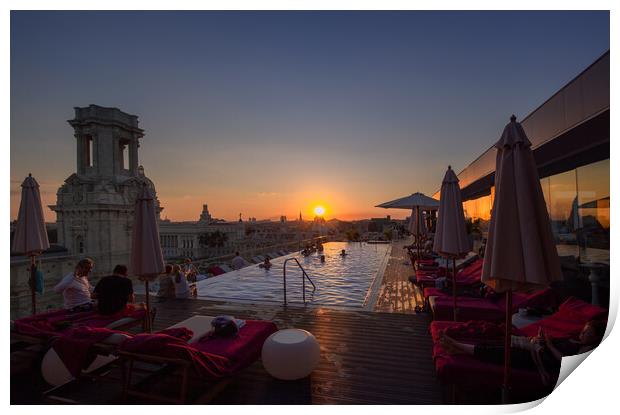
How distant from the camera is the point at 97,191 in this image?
3406 cm

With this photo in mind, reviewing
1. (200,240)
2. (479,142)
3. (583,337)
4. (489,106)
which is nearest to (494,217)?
(583,337)

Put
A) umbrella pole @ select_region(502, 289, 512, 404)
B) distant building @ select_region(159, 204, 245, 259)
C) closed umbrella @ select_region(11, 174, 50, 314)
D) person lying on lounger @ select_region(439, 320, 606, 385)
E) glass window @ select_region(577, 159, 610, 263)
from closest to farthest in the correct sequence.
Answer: umbrella pole @ select_region(502, 289, 512, 404)
person lying on lounger @ select_region(439, 320, 606, 385)
closed umbrella @ select_region(11, 174, 50, 314)
glass window @ select_region(577, 159, 610, 263)
distant building @ select_region(159, 204, 245, 259)

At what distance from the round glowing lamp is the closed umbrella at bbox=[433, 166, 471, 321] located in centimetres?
255

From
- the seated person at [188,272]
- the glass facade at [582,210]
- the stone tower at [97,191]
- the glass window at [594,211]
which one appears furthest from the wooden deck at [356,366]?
the stone tower at [97,191]

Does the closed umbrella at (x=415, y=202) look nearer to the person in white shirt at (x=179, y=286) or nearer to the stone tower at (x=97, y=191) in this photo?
the person in white shirt at (x=179, y=286)

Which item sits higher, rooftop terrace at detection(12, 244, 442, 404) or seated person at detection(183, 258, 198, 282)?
seated person at detection(183, 258, 198, 282)

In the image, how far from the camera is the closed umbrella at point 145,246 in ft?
14.1

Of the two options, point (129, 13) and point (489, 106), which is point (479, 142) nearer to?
point (489, 106)

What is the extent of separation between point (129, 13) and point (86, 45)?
238 cm

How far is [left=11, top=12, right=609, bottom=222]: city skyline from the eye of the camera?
5.39 meters

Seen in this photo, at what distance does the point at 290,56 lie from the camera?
7590 mm

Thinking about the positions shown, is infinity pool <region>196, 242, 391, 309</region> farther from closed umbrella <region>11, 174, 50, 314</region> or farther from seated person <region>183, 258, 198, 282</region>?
closed umbrella <region>11, 174, 50, 314</region>

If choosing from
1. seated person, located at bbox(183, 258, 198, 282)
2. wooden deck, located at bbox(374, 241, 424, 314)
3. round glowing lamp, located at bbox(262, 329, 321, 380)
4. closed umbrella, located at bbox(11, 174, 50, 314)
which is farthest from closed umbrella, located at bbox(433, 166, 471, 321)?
closed umbrella, located at bbox(11, 174, 50, 314)
